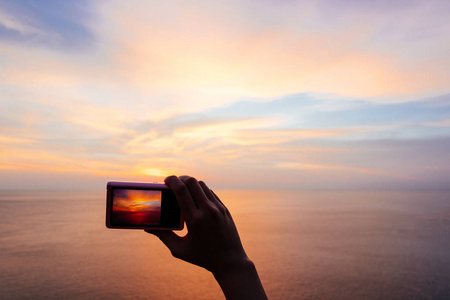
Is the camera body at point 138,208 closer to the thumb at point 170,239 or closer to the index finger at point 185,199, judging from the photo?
the thumb at point 170,239

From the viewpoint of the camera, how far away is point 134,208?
302cm

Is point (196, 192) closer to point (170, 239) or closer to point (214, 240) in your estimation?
point (214, 240)

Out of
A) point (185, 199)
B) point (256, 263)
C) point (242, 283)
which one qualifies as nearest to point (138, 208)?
point (185, 199)

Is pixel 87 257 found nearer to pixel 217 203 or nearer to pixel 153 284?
pixel 153 284

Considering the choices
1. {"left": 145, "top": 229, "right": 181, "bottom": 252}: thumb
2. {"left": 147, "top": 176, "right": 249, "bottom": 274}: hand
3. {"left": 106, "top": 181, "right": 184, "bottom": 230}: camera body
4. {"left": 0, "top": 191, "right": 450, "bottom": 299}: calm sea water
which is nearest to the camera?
{"left": 147, "top": 176, "right": 249, "bottom": 274}: hand

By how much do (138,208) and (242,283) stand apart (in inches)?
54.3

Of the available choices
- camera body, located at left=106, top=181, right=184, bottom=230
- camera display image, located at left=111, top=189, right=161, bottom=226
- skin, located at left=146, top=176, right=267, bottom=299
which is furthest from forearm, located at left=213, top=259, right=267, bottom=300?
camera display image, located at left=111, top=189, right=161, bottom=226

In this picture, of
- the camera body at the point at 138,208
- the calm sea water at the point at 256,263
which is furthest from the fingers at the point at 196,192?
the calm sea water at the point at 256,263

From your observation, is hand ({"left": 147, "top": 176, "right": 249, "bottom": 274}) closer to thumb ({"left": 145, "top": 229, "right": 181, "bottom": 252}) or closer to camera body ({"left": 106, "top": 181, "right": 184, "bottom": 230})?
thumb ({"left": 145, "top": 229, "right": 181, "bottom": 252})

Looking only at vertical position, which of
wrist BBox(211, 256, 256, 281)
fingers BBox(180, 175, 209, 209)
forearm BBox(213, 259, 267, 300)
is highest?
fingers BBox(180, 175, 209, 209)

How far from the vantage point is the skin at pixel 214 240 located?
6.08 feet

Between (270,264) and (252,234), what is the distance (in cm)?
3345

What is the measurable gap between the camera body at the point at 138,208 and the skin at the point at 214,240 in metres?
1.06

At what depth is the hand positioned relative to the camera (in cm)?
185
